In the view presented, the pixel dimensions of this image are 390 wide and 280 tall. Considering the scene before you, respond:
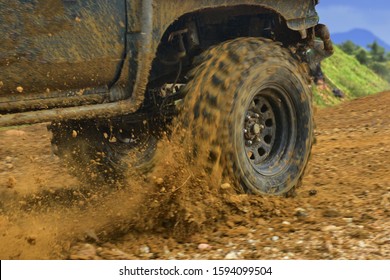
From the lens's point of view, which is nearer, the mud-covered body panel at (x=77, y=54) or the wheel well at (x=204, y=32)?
the mud-covered body panel at (x=77, y=54)

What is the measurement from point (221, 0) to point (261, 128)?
0.79 metres

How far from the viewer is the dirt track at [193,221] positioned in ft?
9.31

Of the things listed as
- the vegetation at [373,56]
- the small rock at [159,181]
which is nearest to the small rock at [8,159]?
the small rock at [159,181]

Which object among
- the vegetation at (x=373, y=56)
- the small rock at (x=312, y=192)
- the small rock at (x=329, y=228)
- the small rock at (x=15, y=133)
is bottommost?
the vegetation at (x=373, y=56)

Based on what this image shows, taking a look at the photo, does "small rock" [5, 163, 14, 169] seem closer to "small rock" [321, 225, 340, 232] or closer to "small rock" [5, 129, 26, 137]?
"small rock" [5, 129, 26, 137]

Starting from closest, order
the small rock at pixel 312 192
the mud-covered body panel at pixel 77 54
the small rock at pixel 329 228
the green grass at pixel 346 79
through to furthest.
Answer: the mud-covered body panel at pixel 77 54
the small rock at pixel 329 228
the small rock at pixel 312 192
the green grass at pixel 346 79

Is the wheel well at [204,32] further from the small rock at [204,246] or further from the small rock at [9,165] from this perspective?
the small rock at [9,165]

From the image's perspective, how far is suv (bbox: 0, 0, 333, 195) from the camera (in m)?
2.94

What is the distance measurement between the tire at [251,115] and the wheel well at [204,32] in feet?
0.86

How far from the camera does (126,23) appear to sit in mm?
3115

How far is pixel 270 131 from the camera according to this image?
380cm

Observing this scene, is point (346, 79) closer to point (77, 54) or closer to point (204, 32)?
point (204, 32)

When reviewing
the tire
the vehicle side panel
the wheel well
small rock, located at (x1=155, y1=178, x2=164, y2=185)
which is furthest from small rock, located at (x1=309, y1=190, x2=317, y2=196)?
the vehicle side panel

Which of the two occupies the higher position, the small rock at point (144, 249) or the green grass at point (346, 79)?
the small rock at point (144, 249)
